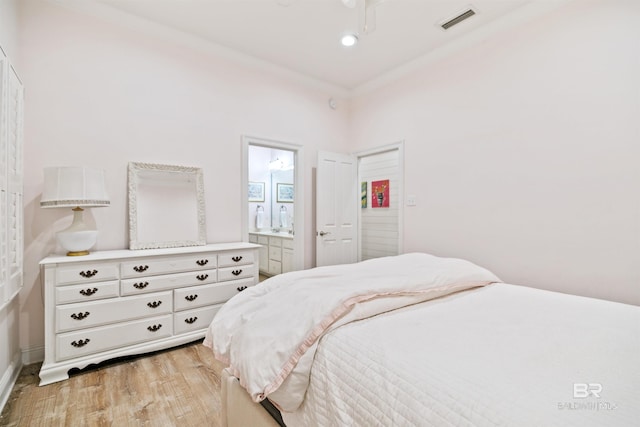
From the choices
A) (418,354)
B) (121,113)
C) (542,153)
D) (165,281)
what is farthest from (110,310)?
(542,153)

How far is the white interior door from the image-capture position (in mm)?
3947

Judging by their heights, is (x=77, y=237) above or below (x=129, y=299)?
above

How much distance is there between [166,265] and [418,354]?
91.6 inches

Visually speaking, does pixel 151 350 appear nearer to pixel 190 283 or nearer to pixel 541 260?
pixel 190 283

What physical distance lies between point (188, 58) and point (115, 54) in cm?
64

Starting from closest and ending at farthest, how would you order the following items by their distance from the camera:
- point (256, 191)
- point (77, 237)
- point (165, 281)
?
point (77, 237) → point (165, 281) → point (256, 191)

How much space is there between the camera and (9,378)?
205 centimetres

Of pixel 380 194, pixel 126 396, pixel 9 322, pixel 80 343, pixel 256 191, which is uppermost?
pixel 256 191

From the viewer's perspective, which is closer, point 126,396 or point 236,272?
point 126,396

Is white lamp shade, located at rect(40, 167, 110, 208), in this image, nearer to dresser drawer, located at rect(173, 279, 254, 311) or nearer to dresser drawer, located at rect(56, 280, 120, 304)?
dresser drawer, located at rect(56, 280, 120, 304)

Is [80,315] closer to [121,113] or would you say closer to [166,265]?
[166,265]

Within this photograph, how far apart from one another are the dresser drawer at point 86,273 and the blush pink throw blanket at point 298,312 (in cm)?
141

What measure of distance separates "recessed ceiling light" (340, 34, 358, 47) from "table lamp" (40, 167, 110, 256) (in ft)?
8.28

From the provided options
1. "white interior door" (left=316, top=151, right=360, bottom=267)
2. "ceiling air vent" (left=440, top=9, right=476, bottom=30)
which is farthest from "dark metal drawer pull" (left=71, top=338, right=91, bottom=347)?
"ceiling air vent" (left=440, top=9, right=476, bottom=30)
